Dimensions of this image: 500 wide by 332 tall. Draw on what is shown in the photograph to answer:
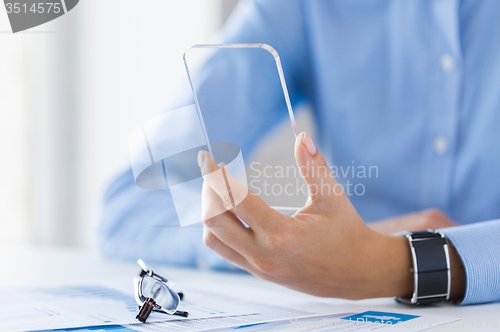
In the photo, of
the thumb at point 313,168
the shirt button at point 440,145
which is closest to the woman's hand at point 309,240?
the thumb at point 313,168

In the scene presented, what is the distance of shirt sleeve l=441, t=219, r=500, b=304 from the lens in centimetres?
44

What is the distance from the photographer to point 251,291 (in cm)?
53

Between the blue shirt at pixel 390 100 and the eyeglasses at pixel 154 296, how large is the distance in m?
0.31

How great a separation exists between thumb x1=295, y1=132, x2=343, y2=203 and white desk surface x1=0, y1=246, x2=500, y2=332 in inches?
5.3

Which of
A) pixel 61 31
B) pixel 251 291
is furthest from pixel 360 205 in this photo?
pixel 61 31

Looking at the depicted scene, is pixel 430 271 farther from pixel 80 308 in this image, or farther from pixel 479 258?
pixel 80 308

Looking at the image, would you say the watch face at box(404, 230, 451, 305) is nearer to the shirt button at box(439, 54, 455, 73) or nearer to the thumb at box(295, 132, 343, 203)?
the thumb at box(295, 132, 343, 203)

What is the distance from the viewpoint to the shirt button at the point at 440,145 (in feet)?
2.69

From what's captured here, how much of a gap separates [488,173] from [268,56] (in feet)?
1.97

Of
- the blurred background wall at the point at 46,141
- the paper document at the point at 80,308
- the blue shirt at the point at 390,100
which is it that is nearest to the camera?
the paper document at the point at 80,308

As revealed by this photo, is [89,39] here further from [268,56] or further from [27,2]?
[268,56]

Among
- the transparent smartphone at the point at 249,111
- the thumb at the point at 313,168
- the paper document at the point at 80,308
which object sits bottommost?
the paper document at the point at 80,308

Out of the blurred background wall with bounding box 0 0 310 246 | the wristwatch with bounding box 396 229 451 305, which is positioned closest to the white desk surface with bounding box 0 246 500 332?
the wristwatch with bounding box 396 229 451 305

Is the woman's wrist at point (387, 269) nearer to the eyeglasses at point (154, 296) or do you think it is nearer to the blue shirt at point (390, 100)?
the eyeglasses at point (154, 296)
